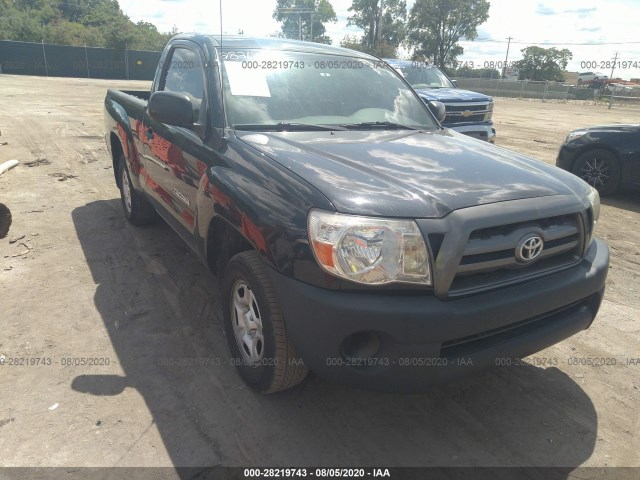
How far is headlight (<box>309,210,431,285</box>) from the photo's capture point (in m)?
1.99

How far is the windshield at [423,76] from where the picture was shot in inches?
416

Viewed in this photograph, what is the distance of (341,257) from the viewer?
2000 mm

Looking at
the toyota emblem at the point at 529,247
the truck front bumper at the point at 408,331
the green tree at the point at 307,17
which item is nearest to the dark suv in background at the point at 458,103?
the toyota emblem at the point at 529,247

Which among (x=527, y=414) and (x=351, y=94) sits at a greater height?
(x=351, y=94)

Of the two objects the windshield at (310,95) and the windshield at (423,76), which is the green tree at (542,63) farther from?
the windshield at (310,95)

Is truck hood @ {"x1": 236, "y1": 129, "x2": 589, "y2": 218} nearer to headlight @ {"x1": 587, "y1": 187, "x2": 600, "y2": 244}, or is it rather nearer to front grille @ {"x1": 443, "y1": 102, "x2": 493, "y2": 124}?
headlight @ {"x1": 587, "y1": 187, "x2": 600, "y2": 244}

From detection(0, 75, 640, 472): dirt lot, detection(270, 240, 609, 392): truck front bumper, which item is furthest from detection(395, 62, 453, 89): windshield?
detection(270, 240, 609, 392): truck front bumper

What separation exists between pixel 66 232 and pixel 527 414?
179 inches

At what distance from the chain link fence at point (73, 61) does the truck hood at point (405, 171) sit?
3755cm

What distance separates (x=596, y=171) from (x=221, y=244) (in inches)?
248

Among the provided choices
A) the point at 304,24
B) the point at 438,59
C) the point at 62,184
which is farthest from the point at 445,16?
the point at 62,184

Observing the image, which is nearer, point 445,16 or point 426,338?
point 426,338

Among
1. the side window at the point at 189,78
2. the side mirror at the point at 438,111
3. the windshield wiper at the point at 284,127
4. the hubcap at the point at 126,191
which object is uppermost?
the side window at the point at 189,78

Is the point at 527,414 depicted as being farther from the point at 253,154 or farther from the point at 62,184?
the point at 62,184
